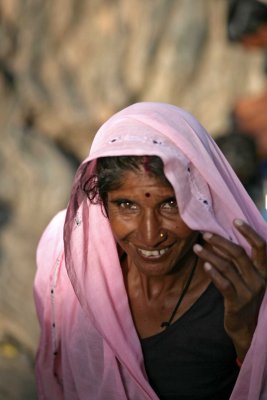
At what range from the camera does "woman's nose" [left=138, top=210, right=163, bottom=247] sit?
246cm

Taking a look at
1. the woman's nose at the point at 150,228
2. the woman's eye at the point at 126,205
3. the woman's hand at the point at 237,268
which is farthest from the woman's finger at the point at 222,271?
the woman's eye at the point at 126,205

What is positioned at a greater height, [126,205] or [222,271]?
[126,205]

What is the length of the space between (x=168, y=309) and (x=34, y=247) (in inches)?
136

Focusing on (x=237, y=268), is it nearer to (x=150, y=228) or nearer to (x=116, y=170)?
(x=150, y=228)

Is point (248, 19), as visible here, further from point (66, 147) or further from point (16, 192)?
point (16, 192)

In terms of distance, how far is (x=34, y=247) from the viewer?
611cm

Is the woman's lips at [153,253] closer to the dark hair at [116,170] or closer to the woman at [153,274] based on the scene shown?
the woman at [153,274]

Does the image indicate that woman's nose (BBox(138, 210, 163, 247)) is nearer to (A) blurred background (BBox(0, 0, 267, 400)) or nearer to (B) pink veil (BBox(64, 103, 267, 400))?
(B) pink veil (BBox(64, 103, 267, 400))

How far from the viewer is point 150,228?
2455 millimetres

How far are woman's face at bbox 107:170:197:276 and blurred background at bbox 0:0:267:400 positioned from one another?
3482 mm

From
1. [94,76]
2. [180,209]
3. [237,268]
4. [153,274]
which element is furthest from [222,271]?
[94,76]

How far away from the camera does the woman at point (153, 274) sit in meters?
2.43

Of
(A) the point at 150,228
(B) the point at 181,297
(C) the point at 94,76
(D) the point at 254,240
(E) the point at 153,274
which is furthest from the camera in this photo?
(C) the point at 94,76

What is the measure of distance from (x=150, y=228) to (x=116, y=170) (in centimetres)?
21
